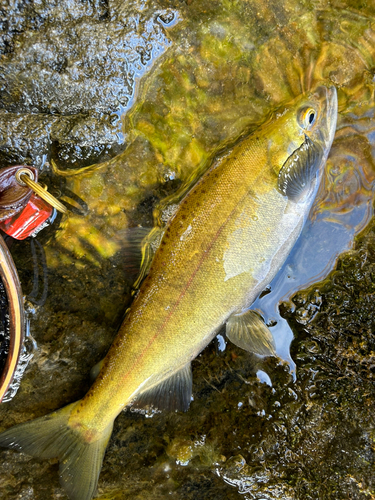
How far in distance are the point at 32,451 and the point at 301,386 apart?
1.96 meters

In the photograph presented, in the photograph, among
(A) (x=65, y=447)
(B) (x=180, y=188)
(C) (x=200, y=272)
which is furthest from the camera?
(B) (x=180, y=188)

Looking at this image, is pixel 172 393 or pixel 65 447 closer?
pixel 65 447

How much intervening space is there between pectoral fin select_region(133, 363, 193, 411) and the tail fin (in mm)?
315

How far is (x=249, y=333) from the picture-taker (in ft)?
8.94

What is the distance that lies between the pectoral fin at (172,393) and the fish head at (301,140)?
1443 mm

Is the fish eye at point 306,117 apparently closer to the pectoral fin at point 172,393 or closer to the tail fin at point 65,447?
the pectoral fin at point 172,393

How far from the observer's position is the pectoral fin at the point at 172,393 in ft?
8.78

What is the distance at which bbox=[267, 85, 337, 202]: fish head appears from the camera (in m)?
2.50

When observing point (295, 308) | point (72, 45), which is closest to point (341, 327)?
point (295, 308)

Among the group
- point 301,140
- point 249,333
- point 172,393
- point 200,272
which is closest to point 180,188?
point 200,272

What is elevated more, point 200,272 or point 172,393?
point 200,272

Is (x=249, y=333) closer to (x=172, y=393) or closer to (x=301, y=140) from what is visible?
(x=172, y=393)

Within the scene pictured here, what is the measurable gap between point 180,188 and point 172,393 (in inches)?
58.3

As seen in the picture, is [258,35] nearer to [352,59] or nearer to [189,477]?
[352,59]
